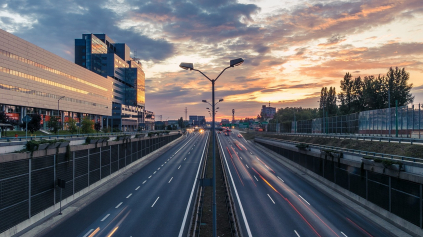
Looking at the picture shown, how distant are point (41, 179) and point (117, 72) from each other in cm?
15707

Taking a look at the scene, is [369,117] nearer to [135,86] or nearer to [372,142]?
[372,142]

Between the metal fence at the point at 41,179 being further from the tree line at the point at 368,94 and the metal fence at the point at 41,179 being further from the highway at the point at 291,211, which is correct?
the tree line at the point at 368,94

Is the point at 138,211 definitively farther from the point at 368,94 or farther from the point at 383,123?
the point at 368,94

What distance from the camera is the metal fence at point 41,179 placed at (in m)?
19.3

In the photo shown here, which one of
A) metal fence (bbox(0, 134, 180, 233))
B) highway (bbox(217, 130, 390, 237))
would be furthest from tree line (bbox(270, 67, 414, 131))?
metal fence (bbox(0, 134, 180, 233))

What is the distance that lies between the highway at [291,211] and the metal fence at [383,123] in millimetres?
17003

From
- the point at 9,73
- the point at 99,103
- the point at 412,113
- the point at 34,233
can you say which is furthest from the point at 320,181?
the point at 99,103

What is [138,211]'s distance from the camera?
26.2 metres

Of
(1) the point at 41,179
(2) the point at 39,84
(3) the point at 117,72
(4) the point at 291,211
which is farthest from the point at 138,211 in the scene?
(3) the point at 117,72

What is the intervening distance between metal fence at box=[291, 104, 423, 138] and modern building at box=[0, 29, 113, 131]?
244ft

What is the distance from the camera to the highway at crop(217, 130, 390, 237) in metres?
21.3

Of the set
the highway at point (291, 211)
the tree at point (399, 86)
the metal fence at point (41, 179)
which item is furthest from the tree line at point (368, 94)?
the metal fence at point (41, 179)

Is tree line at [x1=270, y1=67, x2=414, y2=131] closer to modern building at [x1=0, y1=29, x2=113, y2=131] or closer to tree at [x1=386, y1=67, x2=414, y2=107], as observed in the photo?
tree at [x1=386, y1=67, x2=414, y2=107]

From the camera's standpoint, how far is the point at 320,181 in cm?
3947
